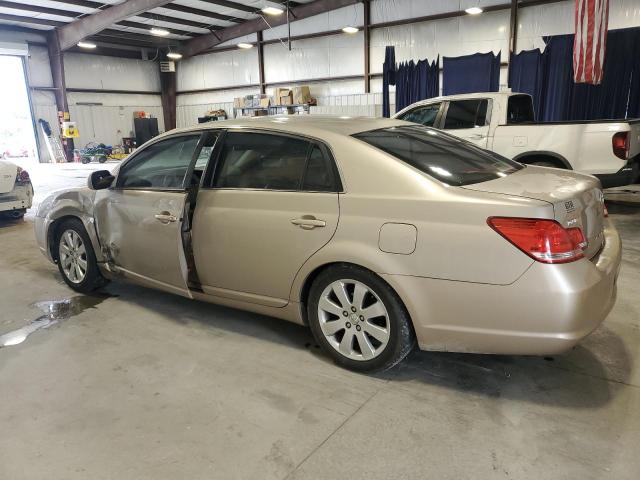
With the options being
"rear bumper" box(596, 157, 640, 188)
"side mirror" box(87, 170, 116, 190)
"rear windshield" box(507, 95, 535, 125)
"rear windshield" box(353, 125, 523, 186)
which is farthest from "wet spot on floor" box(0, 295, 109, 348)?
"rear bumper" box(596, 157, 640, 188)

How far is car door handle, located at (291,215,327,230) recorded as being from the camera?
2.62m

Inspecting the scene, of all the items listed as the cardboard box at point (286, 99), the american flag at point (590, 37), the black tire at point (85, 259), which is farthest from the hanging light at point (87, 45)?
the american flag at point (590, 37)

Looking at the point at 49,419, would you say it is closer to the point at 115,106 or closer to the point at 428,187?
the point at 428,187

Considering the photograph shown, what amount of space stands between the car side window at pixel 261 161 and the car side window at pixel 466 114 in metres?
4.93

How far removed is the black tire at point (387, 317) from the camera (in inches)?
96.7

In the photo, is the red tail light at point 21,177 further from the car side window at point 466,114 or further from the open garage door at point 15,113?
the open garage door at point 15,113

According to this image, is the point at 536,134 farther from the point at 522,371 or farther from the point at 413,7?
the point at 413,7

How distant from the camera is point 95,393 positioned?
2596 mm

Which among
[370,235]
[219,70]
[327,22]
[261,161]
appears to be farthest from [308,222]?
[219,70]

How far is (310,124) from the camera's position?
292cm

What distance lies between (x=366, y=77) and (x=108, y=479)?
15085 mm

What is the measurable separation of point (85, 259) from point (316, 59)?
14.4 meters

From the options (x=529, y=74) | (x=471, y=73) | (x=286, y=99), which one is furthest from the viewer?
(x=286, y=99)

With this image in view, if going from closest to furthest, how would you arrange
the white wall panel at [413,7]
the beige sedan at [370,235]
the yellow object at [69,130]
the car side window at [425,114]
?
1. the beige sedan at [370,235]
2. the car side window at [425,114]
3. the white wall panel at [413,7]
4. the yellow object at [69,130]
